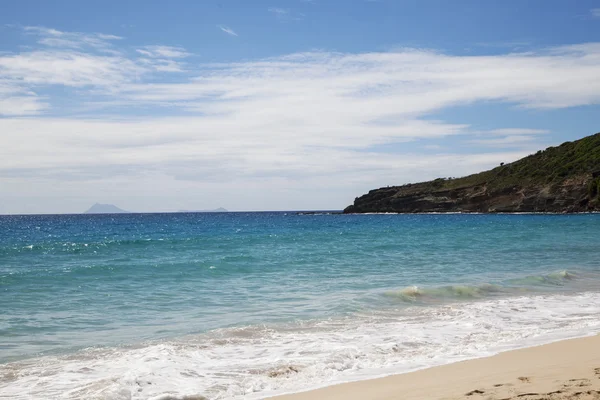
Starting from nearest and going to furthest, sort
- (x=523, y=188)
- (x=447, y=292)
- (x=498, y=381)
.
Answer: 1. (x=498, y=381)
2. (x=447, y=292)
3. (x=523, y=188)

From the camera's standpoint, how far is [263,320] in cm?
1267

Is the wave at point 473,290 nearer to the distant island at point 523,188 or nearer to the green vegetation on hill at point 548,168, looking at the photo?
the distant island at point 523,188

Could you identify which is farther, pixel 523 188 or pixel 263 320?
pixel 523 188

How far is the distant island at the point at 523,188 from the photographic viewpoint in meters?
90.2

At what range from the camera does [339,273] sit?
857 inches

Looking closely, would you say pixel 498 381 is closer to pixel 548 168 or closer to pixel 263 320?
pixel 263 320

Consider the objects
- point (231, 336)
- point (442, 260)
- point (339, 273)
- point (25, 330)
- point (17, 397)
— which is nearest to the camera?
point (17, 397)

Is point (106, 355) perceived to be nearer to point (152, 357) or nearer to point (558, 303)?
point (152, 357)

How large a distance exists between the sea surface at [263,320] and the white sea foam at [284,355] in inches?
1.4

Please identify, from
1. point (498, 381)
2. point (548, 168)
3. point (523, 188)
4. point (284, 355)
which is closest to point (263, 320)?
point (284, 355)

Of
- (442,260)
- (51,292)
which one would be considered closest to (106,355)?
(51,292)

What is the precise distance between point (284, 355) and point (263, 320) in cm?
322

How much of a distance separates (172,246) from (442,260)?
790 inches

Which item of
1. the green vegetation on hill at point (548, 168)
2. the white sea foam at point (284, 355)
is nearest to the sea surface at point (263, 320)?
the white sea foam at point (284, 355)
